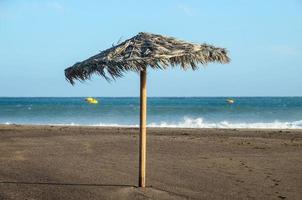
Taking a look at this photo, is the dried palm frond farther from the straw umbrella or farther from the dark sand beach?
the dark sand beach

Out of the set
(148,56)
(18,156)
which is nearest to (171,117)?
(18,156)

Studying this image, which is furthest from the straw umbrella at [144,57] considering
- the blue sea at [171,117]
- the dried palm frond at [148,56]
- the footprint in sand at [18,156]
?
the blue sea at [171,117]

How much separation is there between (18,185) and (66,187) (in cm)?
83

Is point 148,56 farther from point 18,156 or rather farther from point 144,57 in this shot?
point 18,156

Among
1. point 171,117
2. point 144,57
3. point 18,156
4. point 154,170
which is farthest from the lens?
point 171,117

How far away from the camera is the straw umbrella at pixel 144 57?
24.0 ft

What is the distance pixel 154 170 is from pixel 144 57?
348 cm

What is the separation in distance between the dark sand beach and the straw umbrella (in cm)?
92

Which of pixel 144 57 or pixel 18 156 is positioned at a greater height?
pixel 144 57

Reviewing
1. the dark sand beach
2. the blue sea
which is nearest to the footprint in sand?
the dark sand beach

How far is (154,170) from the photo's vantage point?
10.1 meters

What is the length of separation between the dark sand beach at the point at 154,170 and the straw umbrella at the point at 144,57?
919 millimetres

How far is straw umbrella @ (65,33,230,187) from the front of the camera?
7.31 meters

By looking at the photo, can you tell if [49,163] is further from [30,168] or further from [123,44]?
[123,44]
